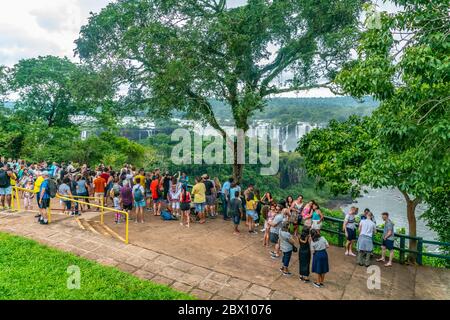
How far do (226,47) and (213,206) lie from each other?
626cm

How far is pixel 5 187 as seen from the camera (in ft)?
38.9

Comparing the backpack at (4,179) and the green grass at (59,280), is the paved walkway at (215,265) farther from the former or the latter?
the backpack at (4,179)

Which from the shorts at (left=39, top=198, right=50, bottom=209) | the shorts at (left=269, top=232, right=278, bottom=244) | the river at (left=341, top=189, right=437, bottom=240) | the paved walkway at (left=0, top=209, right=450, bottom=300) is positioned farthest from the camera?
the river at (left=341, top=189, right=437, bottom=240)

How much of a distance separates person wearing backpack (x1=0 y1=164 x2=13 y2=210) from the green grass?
377cm

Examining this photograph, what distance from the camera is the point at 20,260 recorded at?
8078mm

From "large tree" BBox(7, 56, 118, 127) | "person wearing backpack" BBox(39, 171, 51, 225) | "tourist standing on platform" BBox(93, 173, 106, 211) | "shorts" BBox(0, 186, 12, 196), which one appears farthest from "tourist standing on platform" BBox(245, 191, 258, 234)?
"large tree" BBox(7, 56, 118, 127)

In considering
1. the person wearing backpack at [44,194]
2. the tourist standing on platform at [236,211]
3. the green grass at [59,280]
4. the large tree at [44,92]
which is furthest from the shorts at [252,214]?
the large tree at [44,92]

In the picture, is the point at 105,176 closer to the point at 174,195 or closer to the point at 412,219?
the point at 174,195

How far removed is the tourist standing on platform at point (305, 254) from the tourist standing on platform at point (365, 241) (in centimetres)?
198

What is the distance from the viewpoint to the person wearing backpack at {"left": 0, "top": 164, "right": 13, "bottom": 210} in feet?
38.1

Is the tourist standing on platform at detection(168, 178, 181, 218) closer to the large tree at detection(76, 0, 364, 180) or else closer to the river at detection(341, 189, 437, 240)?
the large tree at detection(76, 0, 364, 180)

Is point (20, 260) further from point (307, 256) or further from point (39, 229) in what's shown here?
point (307, 256)

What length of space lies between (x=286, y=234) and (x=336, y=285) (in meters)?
1.54

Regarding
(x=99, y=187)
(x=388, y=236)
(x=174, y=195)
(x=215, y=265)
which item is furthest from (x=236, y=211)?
(x=99, y=187)
